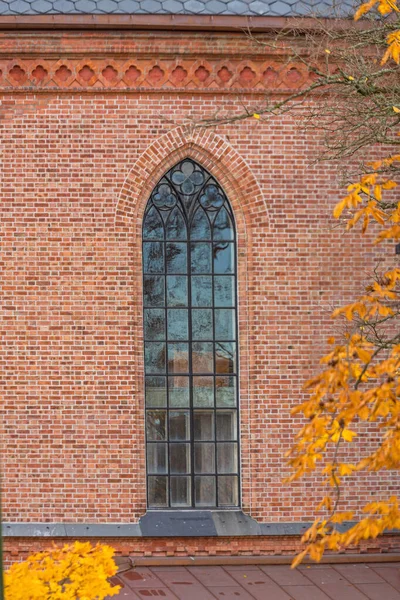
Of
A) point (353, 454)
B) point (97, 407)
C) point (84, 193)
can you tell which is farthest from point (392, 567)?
point (84, 193)

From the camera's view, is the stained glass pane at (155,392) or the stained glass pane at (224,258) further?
the stained glass pane at (224,258)

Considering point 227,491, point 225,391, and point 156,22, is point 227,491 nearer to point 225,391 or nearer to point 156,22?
point 225,391

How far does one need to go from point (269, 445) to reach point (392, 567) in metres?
2.12

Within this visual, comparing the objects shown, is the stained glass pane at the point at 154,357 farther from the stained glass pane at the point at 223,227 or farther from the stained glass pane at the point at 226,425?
the stained glass pane at the point at 223,227

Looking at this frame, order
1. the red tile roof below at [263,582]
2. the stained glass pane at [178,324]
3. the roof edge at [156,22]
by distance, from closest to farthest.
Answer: the red tile roof below at [263,582], the roof edge at [156,22], the stained glass pane at [178,324]

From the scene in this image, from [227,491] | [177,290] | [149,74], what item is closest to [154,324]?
[177,290]

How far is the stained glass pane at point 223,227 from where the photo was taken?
11711mm

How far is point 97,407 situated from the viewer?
11250mm

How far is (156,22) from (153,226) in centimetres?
252

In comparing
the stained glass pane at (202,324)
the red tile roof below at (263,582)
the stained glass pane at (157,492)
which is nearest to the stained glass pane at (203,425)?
the stained glass pane at (157,492)

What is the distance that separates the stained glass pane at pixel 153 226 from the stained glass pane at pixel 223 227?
70 cm

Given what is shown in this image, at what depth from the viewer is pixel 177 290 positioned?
11.7 m

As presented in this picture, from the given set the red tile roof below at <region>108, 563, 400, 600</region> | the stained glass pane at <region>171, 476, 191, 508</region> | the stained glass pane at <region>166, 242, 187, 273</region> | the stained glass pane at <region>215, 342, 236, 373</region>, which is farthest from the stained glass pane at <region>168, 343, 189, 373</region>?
the red tile roof below at <region>108, 563, 400, 600</region>

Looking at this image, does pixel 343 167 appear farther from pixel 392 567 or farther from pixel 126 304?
pixel 392 567
